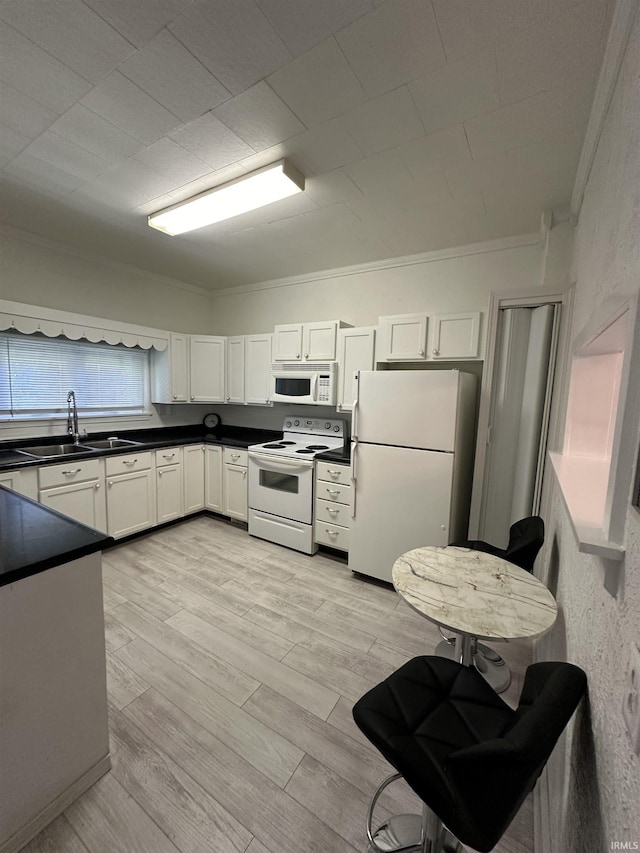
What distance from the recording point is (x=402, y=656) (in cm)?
193

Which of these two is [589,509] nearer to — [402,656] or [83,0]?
[402,656]

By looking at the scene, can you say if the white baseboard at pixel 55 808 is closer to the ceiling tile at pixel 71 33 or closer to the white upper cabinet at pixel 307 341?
the ceiling tile at pixel 71 33

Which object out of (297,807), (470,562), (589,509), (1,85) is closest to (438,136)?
(589,509)

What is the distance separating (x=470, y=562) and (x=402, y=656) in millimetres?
753

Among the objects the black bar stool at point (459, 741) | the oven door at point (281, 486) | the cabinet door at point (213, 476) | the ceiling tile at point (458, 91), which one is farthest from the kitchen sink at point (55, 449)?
the ceiling tile at point (458, 91)

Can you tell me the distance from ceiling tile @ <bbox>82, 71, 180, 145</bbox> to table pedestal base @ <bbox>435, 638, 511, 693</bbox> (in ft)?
9.82

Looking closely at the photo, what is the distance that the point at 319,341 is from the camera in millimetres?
3346

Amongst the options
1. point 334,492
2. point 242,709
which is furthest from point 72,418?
point 242,709

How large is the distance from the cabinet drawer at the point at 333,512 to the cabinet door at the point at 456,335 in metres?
1.50

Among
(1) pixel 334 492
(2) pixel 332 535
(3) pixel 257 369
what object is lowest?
(2) pixel 332 535

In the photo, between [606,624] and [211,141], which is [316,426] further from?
[606,624]

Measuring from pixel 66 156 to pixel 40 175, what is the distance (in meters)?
0.36

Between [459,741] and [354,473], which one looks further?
[354,473]

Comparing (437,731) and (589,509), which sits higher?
(589,509)
